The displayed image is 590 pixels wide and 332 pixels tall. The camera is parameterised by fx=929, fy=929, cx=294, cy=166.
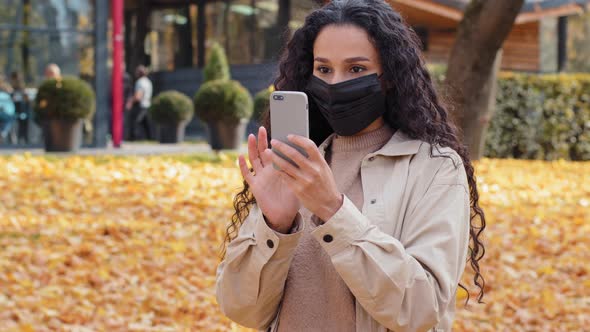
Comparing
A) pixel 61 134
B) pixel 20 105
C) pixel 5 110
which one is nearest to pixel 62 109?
pixel 61 134

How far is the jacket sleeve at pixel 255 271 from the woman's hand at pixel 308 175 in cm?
19

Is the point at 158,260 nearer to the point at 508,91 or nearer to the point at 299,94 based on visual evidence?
the point at 299,94

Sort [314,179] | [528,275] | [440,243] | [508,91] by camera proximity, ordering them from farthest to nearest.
A: [508,91] < [528,275] < [440,243] < [314,179]

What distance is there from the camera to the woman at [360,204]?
2.16 m

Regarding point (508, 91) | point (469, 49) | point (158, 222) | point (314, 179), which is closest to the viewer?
point (314, 179)

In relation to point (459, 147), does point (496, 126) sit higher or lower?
lower

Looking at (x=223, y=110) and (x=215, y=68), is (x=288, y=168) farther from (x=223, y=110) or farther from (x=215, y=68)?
(x=215, y=68)

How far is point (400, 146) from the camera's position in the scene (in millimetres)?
2385

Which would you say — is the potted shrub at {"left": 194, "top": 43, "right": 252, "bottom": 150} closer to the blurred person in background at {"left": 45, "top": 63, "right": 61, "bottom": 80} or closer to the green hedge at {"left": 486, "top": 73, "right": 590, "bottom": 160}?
the blurred person in background at {"left": 45, "top": 63, "right": 61, "bottom": 80}

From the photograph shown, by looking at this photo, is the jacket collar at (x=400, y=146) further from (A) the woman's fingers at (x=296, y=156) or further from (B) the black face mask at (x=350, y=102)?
(A) the woman's fingers at (x=296, y=156)

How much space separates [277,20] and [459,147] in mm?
22416

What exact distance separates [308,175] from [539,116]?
622 inches

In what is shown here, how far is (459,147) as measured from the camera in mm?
2521

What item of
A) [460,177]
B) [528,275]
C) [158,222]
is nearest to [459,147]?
[460,177]
